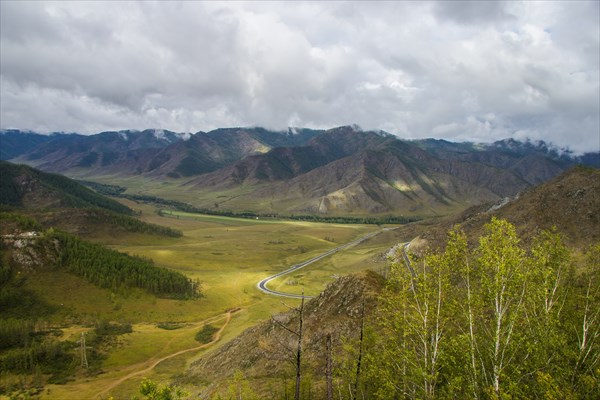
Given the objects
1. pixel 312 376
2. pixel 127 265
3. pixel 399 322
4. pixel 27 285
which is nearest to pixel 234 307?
pixel 127 265

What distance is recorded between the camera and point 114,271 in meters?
117

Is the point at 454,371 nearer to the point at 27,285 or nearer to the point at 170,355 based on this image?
the point at 170,355

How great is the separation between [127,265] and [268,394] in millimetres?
97412

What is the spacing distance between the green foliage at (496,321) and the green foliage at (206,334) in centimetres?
7276

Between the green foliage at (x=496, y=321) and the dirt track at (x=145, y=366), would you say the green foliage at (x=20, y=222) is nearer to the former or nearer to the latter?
the dirt track at (x=145, y=366)

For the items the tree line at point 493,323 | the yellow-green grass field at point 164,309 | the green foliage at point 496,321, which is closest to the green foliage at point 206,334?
the yellow-green grass field at point 164,309

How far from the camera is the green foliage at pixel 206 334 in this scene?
89.0 metres

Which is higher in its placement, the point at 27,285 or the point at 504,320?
the point at 504,320

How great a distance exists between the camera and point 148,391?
19406mm

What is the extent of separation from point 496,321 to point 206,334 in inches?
3272

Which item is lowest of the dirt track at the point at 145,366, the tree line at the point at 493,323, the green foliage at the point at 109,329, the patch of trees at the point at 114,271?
the dirt track at the point at 145,366

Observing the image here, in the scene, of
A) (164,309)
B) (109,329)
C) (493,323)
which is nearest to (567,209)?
(493,323)

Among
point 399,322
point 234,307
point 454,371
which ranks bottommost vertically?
point 234,307

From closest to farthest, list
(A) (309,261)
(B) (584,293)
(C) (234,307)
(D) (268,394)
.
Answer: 1. (B) (584,293)
2. (D) (268,394)
3. (C) (234,307)
4. (A) (309,261)
